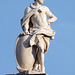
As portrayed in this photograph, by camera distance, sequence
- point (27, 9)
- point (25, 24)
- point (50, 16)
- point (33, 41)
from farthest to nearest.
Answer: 1. point (50, 16)
2. point (27, 9)
3. point (25, 24)
4. point (33, 41)

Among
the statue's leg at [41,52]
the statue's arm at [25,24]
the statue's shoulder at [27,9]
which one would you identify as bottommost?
the statue's leg at [41,52]

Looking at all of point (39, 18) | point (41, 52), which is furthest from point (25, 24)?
point (41, 52)

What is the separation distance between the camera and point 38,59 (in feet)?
71.9

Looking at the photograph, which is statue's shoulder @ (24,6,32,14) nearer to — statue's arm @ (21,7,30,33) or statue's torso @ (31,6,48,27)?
statue's arm @ (21,7,30,33)

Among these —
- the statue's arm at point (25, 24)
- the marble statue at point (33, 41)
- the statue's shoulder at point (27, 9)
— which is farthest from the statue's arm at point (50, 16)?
the statue's arm at point (25, 24)

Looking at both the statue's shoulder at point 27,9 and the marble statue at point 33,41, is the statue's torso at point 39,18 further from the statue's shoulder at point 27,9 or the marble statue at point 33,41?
the statue's shoulder at point 27,9

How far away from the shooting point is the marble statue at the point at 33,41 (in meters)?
21.7

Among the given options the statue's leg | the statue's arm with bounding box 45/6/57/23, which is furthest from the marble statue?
the statue's arm with bounding box 45/6/57/23

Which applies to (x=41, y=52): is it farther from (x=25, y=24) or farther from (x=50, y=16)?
(x=50, y=16)

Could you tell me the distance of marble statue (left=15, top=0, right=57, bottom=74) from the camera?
21703mm

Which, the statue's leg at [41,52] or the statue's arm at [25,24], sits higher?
the statue's arm at [25,24]

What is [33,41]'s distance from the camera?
21.7 metres

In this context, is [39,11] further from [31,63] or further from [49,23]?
[31,63]

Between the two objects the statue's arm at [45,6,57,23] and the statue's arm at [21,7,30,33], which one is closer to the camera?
the statue's arm at [21,7,30,33]
